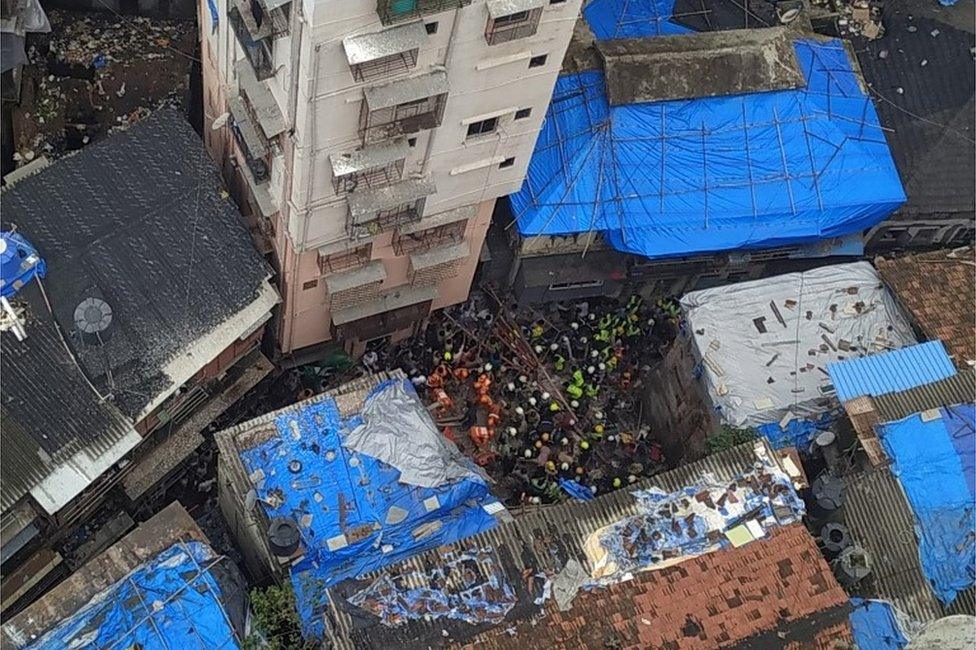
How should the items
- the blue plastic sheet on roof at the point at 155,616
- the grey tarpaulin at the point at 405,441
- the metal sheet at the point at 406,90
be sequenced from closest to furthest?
1. the metal sheet at the point at 406,90
2. the blue plastic sheet on roof at the point at 155,616
3. the grey tarpaulin at the point at 405,441

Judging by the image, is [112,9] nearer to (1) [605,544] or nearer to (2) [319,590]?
(2) [319,590]

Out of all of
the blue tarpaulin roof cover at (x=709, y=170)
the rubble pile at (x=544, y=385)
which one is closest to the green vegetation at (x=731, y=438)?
the rubble pile at (x=544, y=385)

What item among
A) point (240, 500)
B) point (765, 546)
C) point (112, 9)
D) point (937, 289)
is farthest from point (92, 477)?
point (937, 289)

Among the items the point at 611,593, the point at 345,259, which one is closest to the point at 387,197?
the point at 345,259

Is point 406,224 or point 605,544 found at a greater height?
point 406,224

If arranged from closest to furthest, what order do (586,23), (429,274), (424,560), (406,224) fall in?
(424,560) < (406,224) < (429,274) < (586,23)

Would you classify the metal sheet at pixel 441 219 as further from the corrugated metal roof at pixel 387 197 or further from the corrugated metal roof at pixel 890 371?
the corrugated metal roof at pixel 890 371

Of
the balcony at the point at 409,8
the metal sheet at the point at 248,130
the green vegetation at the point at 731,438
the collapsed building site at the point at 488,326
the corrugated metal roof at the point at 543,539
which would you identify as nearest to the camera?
the balcony at the point at 409,8

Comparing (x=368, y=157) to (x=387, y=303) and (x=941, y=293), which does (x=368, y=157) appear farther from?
(x=941, y=293)
